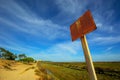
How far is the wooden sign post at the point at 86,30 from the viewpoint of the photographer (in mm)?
2195

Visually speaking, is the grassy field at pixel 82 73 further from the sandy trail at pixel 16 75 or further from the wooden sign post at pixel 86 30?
the wooden sign post at pixel 86 30

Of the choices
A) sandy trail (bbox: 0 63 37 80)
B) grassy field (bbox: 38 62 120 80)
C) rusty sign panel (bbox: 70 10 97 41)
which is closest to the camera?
rusty sign panel (bbox: 70 10 97 41)

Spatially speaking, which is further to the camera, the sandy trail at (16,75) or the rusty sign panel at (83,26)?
the sandy trail at (16,75)

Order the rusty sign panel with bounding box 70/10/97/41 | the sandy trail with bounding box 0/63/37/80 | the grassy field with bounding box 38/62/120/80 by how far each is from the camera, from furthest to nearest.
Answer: the grassy field with bounding box 38/62/120/80 < the sandy trail with bounding box 0/63/37/80 < the rusty sign panel with bounding box 70/10/97/41

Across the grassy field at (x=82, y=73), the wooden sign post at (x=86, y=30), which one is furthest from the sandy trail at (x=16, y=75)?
the wooden sign post at (x=86, y=30)

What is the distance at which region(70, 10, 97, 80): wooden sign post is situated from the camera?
7.20 ft

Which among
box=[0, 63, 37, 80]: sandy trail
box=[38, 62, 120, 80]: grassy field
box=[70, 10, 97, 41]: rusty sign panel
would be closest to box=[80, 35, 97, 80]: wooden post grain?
box=[70, 10, 97, 41]: rusty sign panel

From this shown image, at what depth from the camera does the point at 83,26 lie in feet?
7.97

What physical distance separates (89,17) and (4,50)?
7066cm

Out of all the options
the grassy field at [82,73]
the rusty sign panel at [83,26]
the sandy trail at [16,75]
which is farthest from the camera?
the grassy field at [82,73]

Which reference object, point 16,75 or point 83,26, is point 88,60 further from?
point 16,75

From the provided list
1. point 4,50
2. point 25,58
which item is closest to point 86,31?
point 4,50

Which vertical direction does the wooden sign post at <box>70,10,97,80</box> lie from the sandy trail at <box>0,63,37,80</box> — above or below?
above

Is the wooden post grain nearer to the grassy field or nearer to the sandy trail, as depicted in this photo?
the sandy trail
